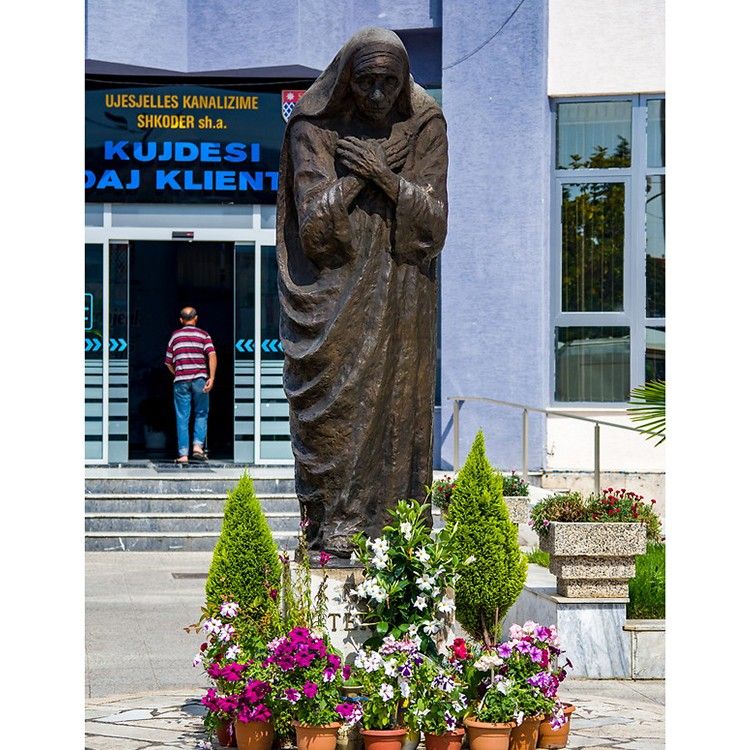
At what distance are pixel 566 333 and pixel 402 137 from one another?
11.3m

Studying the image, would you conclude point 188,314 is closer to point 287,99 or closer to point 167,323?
point 167,323

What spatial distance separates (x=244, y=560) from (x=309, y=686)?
165 cm

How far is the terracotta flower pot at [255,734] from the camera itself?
21.9 ft

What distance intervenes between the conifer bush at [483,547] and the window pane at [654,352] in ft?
30.0

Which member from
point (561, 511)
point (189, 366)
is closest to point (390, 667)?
point (561, 511)

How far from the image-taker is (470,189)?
59.7 feet

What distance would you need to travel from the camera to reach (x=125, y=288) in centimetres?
1945

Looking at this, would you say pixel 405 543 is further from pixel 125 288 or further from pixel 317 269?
pixel 125 288

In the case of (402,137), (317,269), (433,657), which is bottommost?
(433,657)

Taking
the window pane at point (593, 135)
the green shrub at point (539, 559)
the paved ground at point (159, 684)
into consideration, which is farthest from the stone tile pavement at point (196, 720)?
the window pane at point (593, 135)

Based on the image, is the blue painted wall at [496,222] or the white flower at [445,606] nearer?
the white flower at [445,606]

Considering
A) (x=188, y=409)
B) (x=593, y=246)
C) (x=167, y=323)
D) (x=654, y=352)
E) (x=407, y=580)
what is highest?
(x=593, y=246)

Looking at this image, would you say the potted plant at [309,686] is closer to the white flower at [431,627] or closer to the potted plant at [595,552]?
the white flower at [431,627]
